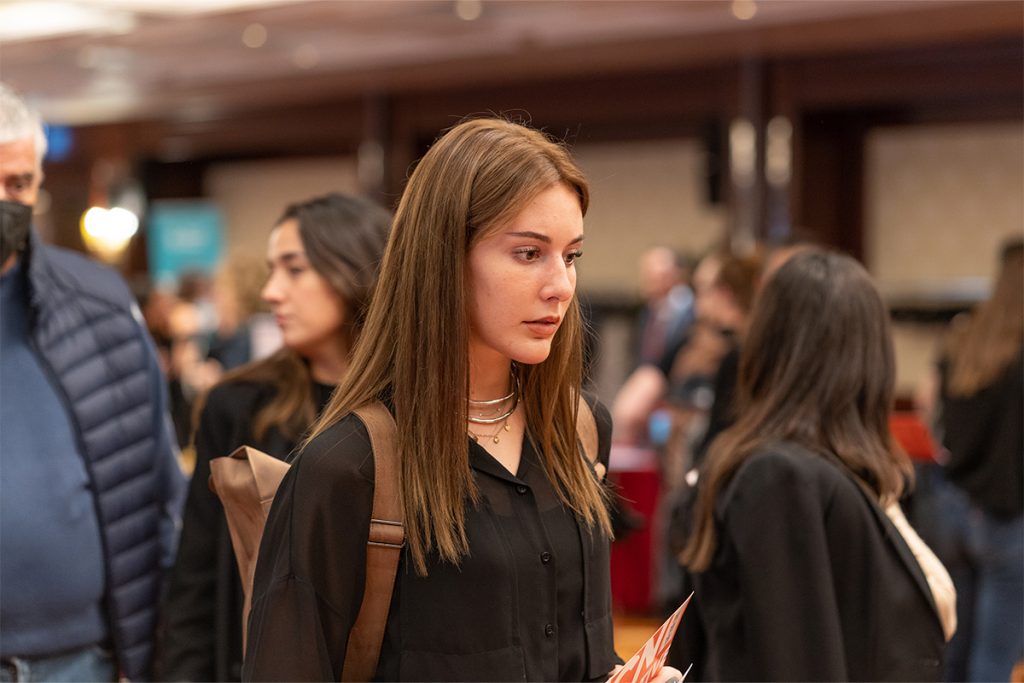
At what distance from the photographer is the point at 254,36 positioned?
8.40 m

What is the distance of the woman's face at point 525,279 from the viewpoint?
154cm

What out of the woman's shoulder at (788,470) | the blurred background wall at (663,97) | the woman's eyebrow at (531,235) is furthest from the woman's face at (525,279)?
the blurred background wall at (663,97)

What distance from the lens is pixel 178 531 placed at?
268cm

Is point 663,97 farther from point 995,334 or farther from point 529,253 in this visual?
point 529,253

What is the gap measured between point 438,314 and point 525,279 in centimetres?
12

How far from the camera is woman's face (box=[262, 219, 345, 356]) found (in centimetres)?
251

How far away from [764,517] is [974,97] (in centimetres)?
607

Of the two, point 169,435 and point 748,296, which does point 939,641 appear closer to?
point 169,435

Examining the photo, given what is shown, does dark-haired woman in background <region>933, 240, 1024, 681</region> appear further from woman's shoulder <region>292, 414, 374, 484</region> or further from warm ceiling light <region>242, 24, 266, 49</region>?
warm ceiling light <region>242, 24, 266, 49</region>

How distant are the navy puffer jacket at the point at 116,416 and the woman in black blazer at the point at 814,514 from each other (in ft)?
3.63

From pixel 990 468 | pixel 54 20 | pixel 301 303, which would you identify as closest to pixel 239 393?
pixel 301 303

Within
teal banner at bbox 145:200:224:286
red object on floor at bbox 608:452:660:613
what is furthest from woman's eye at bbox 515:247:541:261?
teal banner at bbox 145:200:224:286

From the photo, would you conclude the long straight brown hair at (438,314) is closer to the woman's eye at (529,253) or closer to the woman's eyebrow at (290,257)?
the woman's eye at (529,253)

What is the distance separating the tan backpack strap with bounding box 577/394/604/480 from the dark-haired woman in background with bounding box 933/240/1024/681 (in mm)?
2903
